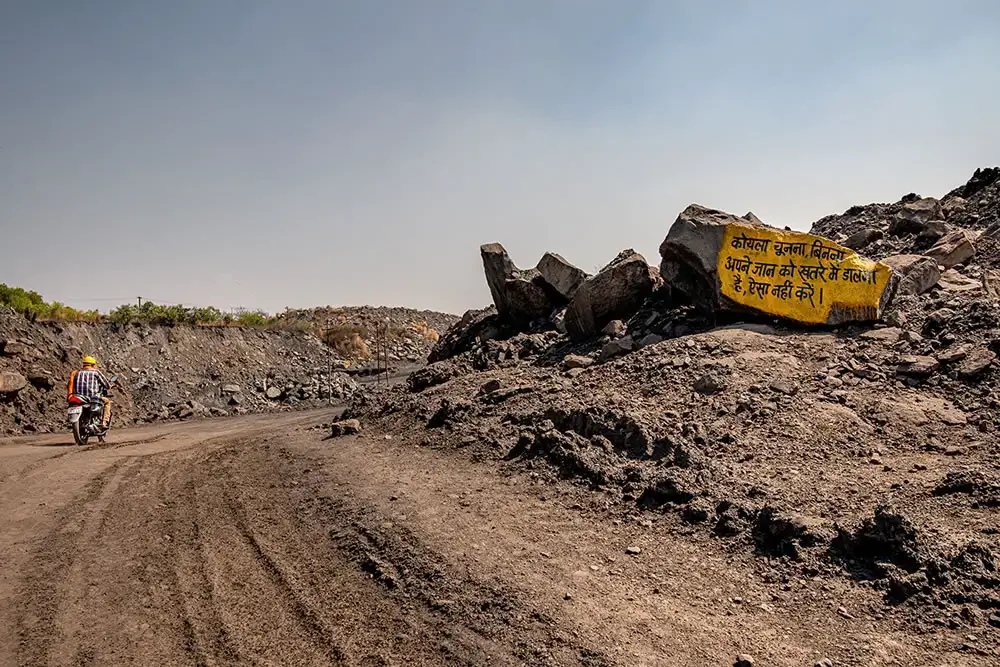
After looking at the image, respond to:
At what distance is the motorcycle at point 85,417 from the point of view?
493 inches

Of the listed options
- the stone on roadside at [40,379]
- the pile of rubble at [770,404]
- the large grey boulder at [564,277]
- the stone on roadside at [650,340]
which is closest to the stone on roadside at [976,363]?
the pile of rubble at [770,404]

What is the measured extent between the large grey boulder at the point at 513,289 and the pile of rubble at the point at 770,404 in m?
0.05

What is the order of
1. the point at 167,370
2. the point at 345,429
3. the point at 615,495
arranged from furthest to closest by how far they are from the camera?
the point at 167,370 < the point at 345,429 < the point at 615,495

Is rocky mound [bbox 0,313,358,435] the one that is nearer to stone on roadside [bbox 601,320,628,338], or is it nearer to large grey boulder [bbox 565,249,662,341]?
large grey boulder [bbox 565,249,662,341]

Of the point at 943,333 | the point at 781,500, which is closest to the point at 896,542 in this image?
the point at 781,500

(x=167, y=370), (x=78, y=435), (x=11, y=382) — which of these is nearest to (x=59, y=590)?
(x=78, y=435)

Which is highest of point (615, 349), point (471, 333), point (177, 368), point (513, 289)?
point (513, 289)

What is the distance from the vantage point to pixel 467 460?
321 inches

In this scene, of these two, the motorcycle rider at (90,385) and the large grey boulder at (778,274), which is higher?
the large grey boulder at (778,274)

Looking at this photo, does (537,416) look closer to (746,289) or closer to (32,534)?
(746,289)

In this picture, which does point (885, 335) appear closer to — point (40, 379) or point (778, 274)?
point (778, 274)

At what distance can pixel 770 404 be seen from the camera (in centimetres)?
784

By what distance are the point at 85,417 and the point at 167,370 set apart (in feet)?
31.5

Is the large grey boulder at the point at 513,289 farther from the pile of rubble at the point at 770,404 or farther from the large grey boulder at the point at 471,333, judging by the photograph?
the large grey boulder at the point at 471,333
